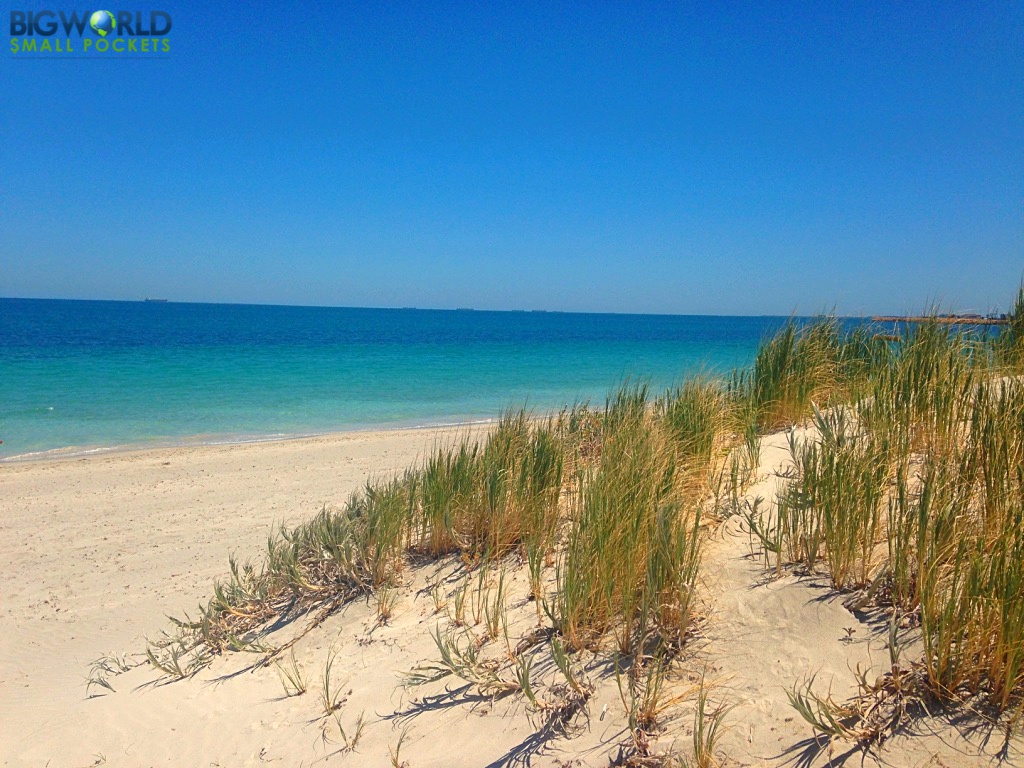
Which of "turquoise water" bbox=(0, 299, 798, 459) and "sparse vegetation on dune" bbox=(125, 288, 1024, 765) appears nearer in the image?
"sparse vegetation on dune" bbox=(125, 288, 1024, 765)

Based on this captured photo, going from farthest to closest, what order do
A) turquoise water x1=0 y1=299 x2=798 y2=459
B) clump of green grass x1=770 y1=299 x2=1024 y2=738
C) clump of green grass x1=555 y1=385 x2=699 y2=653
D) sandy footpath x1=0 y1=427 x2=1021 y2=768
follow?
turquoise water x1=0 y1=299 x2=798 y2=459
clump of green grass x1=555 y1=385 x2=699 y2=653
sandy footpath x1=0 y1=427 x2=1021 y2=768
clump of green grass x1=770 y1=299 x2=1024 y2=738

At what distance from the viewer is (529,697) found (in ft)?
9.14

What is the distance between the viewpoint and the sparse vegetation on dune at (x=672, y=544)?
2371 mm

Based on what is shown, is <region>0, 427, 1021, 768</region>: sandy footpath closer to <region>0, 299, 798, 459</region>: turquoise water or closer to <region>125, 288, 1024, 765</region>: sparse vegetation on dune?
<region>125, 288, 1024, 765</region>: sparse vegetation on dune

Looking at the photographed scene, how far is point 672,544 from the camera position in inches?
118

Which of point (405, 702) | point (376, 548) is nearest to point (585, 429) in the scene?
point (376, 548)

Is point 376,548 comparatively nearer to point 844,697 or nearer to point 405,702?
point 405,702

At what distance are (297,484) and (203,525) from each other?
1963 mm

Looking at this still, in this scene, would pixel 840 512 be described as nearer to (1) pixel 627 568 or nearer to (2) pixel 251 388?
(1) pixel 627 568

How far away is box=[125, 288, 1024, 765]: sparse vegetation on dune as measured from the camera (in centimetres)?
237

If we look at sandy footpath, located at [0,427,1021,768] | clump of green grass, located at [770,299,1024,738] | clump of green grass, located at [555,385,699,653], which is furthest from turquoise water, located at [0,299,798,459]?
sandy footpath, located at [0,427,1021,768]

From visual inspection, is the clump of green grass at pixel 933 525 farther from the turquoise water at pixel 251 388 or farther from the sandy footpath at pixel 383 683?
the turquoise water at pixel 251 388

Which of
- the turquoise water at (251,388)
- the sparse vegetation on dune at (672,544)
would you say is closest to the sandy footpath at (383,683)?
the sparse vegetation on dune at (672,544)

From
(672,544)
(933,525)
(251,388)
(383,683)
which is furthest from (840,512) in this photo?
(251,388)
